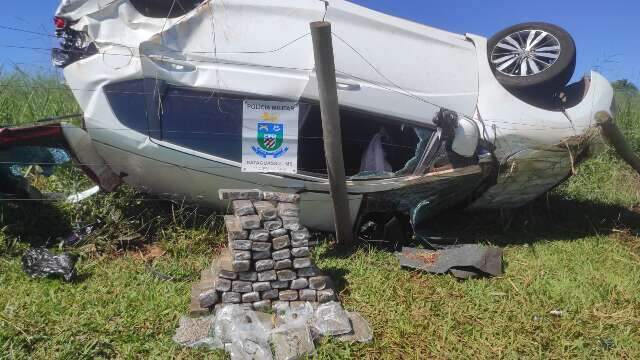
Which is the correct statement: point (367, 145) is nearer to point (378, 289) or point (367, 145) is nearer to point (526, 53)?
point (378, 289)

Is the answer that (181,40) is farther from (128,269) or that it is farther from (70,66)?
(128,269)

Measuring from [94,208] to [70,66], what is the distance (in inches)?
54.0

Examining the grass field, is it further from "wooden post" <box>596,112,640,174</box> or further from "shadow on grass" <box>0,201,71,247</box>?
"wooden post" <box>596,112,640,174</box>

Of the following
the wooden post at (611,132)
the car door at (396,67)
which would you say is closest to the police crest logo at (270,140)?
the car door at (396,67)

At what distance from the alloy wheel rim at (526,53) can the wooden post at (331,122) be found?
190cm

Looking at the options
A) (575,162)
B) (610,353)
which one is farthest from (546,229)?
(610,353)

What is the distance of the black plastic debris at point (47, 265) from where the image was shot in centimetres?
420

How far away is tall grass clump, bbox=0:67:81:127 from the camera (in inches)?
263

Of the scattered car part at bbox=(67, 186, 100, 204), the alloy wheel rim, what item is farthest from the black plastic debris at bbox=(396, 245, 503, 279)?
the scattered car part at bbox=(67, 186, 100, 204)

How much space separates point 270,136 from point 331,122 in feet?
2.29

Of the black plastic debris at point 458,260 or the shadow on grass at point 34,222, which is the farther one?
the shadow on grass at point 34,222

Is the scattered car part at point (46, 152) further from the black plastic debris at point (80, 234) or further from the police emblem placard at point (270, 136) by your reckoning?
the police emblem placard at point (270, 136)

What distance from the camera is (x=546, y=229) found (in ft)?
18.5

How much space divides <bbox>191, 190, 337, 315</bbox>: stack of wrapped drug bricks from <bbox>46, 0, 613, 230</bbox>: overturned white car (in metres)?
0.99
